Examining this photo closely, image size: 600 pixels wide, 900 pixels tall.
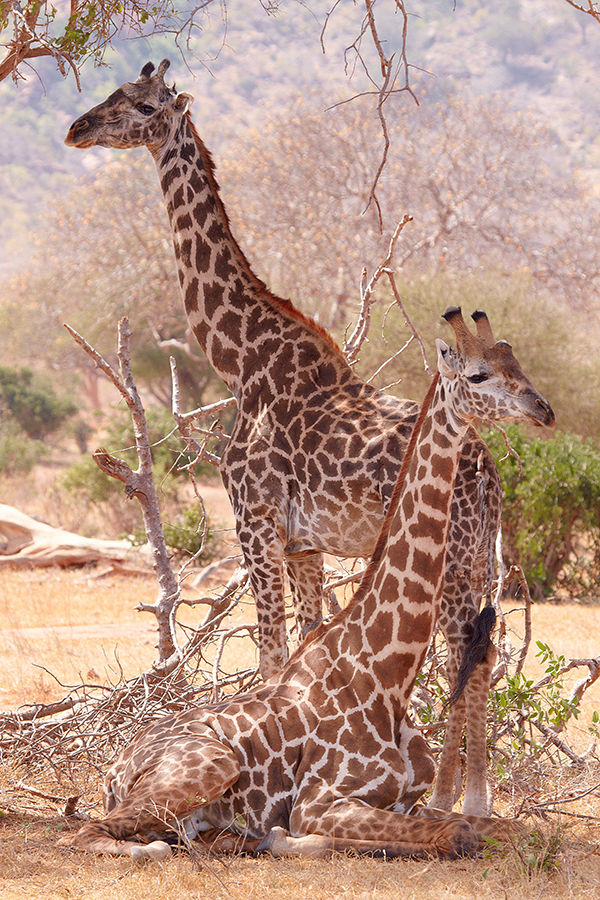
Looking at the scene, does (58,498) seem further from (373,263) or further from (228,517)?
(373,263)

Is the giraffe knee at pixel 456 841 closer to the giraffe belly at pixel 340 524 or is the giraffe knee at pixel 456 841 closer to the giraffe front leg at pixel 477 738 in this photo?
the giraffe front leg at pixel 477 738

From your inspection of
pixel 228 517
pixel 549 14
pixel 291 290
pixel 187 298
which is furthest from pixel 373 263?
pixel 549 14

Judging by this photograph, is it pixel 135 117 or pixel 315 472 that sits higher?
pixel 135 117

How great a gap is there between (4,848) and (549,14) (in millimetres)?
84226

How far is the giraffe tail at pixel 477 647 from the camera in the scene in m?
4.42

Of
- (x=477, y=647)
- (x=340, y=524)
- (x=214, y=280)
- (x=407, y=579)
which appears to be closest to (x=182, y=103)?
(x=214, y=280)

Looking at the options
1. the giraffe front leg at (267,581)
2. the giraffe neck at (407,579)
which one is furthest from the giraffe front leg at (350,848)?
the giraffe front leg at (267,581)

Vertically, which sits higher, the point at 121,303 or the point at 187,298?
the point at 121,303

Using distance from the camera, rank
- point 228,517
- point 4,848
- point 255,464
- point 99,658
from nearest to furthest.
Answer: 1. point 4,848
2. point 255,464
3. point 99,658
4. point 228,517

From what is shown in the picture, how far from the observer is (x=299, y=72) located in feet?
244

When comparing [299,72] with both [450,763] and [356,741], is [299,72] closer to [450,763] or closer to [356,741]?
[450,763]

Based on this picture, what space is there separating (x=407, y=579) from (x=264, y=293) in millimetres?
2219

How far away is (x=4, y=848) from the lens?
4.77 metres

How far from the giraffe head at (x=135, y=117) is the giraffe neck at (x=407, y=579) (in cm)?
277
